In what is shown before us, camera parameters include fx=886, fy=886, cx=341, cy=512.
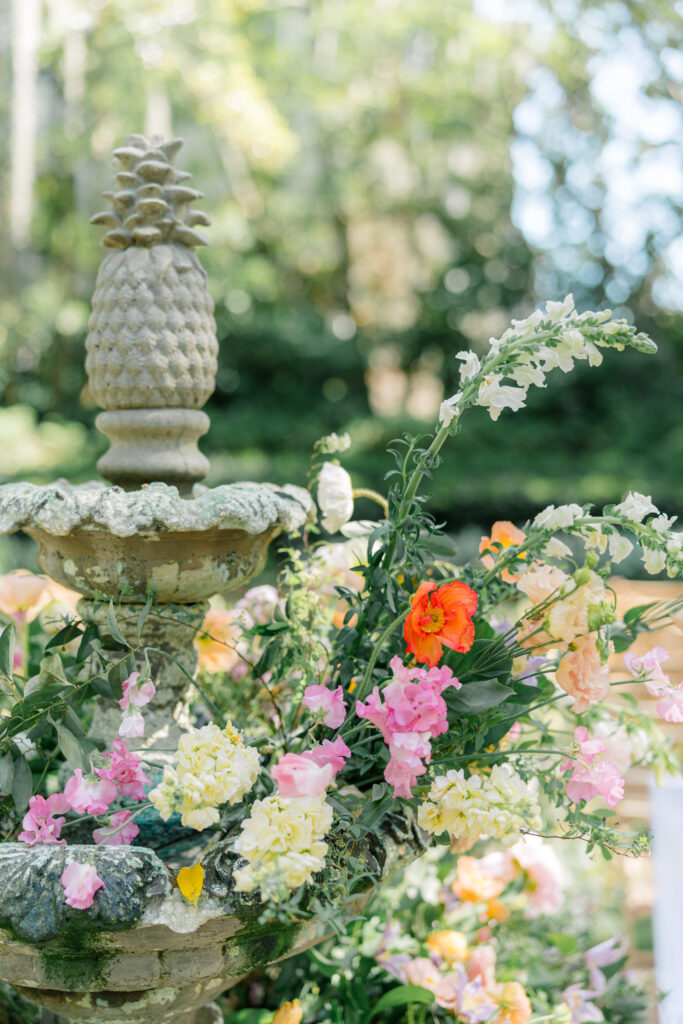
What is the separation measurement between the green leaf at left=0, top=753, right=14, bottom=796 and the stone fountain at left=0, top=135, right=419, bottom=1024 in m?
0.09

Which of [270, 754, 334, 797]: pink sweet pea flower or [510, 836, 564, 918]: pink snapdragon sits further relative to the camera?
[510, 836, 564, 918]: pink snapdragon

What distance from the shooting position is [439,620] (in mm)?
1097

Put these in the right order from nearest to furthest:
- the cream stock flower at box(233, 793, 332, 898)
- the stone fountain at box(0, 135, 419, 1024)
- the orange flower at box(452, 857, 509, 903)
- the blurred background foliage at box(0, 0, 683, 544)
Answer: the cream stock flower at box(233, 793, 332, 898)
the stone fountain at box(0, 135, 419, 1024)
the orange flower at box(452, 857, 509, 903)
the blurred background foliage at box(0, 0, 683, 544)

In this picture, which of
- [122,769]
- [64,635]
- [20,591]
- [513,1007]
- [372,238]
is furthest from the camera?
[372,238]

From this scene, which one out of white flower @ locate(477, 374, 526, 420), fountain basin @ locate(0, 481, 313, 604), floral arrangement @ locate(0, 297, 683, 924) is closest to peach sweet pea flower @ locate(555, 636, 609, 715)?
floral arrangement @ locate(0, 297, 683, 924)

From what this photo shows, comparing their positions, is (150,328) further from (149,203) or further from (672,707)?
(672,707)

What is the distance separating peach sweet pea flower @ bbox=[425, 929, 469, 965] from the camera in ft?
5.24

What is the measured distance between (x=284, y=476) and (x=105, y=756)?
6.82 m

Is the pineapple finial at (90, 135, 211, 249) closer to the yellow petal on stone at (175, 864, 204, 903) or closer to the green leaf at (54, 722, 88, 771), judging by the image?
the green leaf at (54, 722, 88, 771)

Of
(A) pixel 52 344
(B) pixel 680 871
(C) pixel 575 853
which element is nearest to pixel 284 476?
(A) pixel 52 344

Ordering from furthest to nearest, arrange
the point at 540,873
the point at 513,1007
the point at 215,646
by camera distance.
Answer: the point at 540,873, the point at 215,646, the point at 513,1007

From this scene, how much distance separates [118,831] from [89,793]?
6 centimetres

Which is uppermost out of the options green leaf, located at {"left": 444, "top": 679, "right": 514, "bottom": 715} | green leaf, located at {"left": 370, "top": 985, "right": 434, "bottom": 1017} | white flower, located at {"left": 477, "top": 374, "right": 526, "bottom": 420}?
white flower, located at {"left": 477, "top": 374, "right": 526, "bottom": 420}

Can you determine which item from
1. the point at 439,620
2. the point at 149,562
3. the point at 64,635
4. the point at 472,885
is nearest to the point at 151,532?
the point at 149,562
